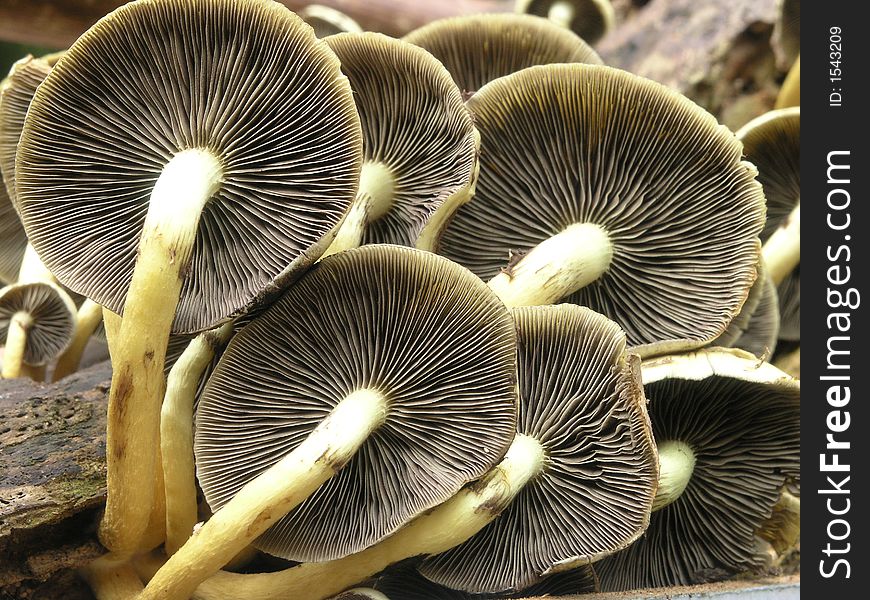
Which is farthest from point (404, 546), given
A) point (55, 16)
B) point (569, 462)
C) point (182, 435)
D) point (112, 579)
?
point (55, 16)

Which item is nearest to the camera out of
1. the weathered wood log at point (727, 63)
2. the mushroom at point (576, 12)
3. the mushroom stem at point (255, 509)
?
the mushroom stem at point (255, 509)

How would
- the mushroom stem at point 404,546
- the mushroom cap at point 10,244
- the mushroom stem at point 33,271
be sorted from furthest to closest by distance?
the mushroom cap at point 10,244, the mushroom stem at point 33,271, the mushroom stem at point 404,546

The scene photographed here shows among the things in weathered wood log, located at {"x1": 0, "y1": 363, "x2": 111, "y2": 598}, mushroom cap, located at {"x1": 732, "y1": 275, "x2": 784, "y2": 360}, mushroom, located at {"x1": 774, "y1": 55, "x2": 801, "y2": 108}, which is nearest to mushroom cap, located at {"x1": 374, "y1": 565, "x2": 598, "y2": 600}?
weathered wood log, located at {"x1": 0, "y1": 363, "x2": 111, "y2": 598}

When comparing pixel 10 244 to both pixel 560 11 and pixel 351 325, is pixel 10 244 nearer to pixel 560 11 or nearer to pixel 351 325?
pixel 351 325

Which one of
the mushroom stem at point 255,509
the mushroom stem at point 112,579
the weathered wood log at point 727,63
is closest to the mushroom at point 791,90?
the weathered wood log at point 727,63

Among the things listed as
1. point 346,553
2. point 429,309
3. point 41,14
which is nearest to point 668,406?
point 429,309

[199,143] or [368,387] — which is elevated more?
[199,143]

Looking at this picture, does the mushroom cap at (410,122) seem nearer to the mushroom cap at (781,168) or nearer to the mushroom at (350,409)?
the mushroom at (350,409)

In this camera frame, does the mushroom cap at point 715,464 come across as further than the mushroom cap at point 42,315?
No
